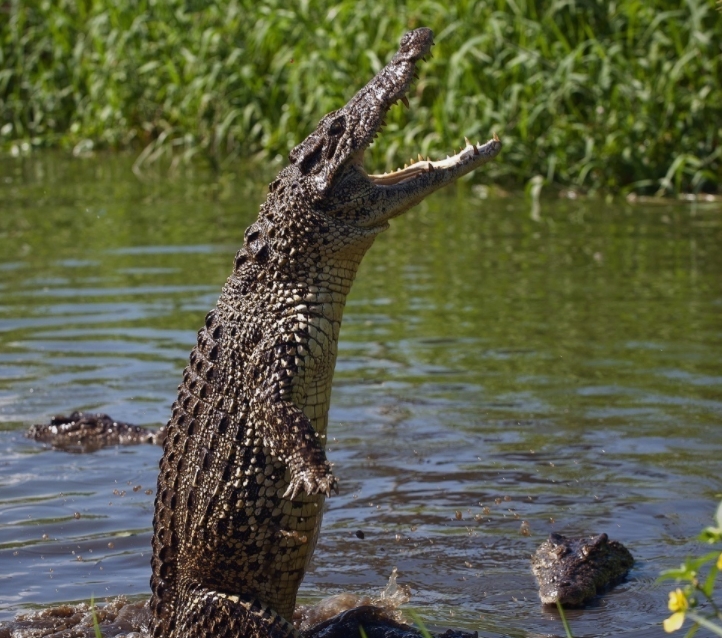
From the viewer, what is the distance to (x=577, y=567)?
452 centimetres

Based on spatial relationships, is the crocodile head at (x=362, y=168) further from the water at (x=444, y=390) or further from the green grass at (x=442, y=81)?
the green grass at (x=442, y=81)

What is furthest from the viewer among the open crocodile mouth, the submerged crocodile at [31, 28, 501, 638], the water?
the water

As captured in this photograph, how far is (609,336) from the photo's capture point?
26.1ft

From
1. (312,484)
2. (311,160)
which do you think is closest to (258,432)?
(312,484)

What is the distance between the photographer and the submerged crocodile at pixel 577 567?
14.8 ft

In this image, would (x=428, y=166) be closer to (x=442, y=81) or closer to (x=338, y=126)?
(x=338, y=126)

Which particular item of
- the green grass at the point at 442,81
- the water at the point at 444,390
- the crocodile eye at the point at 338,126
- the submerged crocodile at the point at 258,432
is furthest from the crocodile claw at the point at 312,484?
the green grass at the point at 442,81

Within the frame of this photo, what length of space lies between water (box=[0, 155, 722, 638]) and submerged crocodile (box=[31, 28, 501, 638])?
0.73 metres

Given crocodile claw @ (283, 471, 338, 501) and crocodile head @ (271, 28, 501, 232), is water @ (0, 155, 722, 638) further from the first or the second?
crocodile head @ (271, 28, 501, 232)

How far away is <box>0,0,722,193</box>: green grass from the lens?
11672mm

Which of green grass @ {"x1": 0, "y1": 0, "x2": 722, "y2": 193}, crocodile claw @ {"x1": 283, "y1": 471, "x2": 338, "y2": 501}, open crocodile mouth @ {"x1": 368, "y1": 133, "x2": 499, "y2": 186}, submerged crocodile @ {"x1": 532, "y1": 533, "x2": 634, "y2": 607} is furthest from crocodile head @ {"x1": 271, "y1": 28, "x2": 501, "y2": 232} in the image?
green grass @ {"x1": 0, "y1": 0, "x2": 722, "y2": 193}

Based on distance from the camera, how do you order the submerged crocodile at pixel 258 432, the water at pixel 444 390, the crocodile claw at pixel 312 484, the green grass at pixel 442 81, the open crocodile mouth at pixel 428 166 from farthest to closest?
the green grass at pixel 442 81 → the water at pixel 444 390 → the open crocodile mouth at pixel 428 166 → the submerged crocodile at pixel 258 432 → the crocodile claw at pixel 312 484

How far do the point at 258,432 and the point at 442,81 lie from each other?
906cm

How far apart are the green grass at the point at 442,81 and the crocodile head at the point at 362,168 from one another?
7.15 metres
